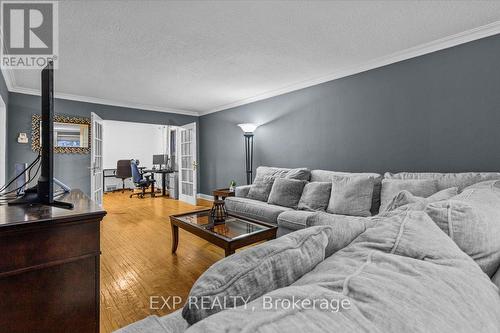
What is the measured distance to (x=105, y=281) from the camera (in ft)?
7.55

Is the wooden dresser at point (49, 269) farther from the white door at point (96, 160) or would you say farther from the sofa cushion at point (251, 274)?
the white door at point (96, 160)

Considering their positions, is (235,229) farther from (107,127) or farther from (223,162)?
(107,127)

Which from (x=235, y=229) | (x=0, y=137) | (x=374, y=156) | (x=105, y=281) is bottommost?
(x=105, y=281)

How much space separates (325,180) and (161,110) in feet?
14.7

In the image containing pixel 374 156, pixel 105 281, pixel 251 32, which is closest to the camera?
pixel 105 281

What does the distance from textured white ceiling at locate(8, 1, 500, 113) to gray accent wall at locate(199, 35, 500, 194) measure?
30cm

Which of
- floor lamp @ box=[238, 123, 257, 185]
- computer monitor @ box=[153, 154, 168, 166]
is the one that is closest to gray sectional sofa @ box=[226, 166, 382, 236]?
floor lamp @ box=[238, 123, 257, 185]

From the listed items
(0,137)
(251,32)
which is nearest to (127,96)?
(0,137)

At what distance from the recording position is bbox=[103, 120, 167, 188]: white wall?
8.48 meters

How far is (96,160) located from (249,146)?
3.20 metres

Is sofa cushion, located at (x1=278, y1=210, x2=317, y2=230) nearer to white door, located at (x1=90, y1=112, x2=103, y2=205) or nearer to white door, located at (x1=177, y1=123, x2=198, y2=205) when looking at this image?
white door, located at (x1=177, y1=123, x2=198, y2=205)

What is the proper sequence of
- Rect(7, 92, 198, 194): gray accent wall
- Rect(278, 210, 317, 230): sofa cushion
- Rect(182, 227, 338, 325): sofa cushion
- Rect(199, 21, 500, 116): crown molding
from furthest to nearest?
Rect(7, 92, 198, 194): gray accent wall
Rect(278, 210, 317, 230): sofa cushion
Rect(199, 21, 500, 116): crown molding
Rect(182, 227, 338, 325): sofa cushion

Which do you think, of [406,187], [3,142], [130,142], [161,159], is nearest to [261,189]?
[406,187]

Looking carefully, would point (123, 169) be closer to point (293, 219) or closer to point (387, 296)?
point (293, 219)
